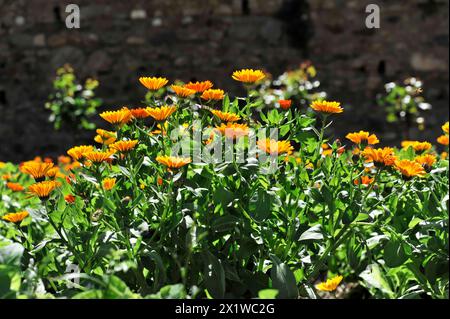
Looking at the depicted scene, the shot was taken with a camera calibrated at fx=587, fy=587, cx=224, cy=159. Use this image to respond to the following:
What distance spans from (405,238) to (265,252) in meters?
0.39

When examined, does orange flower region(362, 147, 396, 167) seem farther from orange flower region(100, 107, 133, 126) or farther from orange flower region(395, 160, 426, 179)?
orange flower region(100, 107, 133, 126)

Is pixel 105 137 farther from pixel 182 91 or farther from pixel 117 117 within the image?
pixel 182 91

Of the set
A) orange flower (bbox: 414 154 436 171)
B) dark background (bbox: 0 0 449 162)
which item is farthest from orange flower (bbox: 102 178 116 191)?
dark background (bbox: 0 0 449 162)

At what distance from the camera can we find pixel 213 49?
20.4 ft

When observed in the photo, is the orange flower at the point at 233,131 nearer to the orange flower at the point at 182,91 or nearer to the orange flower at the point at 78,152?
the orange flower at the point at 182,91

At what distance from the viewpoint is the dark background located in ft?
19.7

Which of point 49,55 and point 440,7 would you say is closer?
point 440,7

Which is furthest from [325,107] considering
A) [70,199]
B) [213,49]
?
[213,49]

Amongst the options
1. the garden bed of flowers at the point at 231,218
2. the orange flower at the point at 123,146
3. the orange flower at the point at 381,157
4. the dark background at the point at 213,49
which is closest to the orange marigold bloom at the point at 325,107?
the garden bed of flowers at the point at 231,218

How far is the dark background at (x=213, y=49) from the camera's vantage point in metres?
6.02
